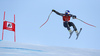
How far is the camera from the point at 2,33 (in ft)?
27.6

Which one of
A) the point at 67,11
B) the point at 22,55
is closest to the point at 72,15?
the point at 67,11

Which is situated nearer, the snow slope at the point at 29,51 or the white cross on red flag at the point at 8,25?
the snow slope at the point at 29,51

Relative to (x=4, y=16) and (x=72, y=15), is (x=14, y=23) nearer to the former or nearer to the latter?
(x=4, y=16)

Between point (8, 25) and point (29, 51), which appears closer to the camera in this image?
point (29, 51)

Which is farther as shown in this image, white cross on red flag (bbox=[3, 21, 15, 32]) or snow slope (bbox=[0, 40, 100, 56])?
white cross on red flag (bbox=[3, 21, 15, 32])

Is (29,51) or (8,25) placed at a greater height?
(8,25)

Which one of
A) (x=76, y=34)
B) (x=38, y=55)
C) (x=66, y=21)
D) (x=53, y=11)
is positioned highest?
(x=53, y=11)

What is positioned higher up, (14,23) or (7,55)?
(14,23)

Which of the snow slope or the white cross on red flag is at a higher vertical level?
the white cross on red flag

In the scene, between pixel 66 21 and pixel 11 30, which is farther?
pixel 11 30

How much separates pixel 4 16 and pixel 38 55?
3914 mm

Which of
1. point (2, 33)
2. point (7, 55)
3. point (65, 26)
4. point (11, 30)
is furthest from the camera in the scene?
point (11, 30)

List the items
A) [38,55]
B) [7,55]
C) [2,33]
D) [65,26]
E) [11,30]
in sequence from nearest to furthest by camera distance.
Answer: [7,55] < [38,55] < [65,26] < [2,33] < [11,30]

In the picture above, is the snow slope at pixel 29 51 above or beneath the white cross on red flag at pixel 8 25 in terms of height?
beneath
